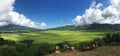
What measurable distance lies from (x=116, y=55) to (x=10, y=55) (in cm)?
7313

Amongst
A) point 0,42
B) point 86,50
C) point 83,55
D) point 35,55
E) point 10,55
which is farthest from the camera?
point 0,42

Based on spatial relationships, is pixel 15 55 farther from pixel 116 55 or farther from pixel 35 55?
pixel 116 55

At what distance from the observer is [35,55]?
9506 centimetres

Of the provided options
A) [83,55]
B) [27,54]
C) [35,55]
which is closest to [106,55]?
[83,55]

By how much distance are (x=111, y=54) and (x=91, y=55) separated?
3.64m

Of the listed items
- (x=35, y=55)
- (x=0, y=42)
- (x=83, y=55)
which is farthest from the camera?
(x=0, y=42)

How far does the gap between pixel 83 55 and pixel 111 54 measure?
5198mm

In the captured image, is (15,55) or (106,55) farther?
(15,55)

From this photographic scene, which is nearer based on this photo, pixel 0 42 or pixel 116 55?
pixel 116 55

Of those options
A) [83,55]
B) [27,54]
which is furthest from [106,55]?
[27,54]

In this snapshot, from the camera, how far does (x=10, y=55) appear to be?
4168 inches

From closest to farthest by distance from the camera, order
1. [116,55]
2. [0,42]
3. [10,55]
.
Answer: [116,55], [10,55], [0,42]

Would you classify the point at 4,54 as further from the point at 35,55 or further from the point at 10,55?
the point at 35,55

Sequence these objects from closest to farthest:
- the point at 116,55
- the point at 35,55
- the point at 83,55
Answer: the point at 116,55, the point at 83,55, the point at 35,55
